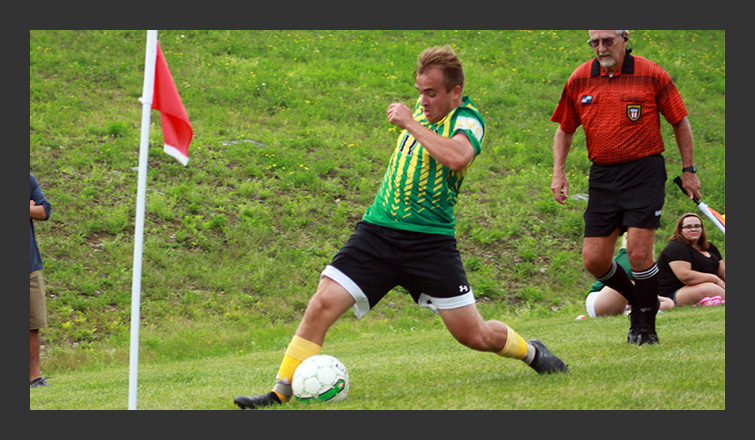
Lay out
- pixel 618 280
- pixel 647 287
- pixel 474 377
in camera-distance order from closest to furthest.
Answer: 1. pixel 474 377
2. pixel 647 287
3. pixel 618 280

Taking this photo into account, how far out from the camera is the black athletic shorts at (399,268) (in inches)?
192

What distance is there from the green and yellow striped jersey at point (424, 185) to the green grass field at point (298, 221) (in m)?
1.19

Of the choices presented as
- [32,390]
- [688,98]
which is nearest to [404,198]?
[32,390]

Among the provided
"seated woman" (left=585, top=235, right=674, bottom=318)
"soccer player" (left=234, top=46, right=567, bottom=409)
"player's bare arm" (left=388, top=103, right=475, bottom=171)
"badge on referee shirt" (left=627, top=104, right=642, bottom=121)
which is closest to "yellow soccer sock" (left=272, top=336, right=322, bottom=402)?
"soccer player" (left=234, top=46, right=567, bottom=409)

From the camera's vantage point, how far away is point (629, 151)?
6.42 meters

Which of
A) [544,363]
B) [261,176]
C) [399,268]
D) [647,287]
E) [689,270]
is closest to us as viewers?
[399,268]

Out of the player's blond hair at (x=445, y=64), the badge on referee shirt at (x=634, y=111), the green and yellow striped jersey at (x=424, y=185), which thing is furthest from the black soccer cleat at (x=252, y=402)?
the badge on referee shirt at (x=634, y=111)

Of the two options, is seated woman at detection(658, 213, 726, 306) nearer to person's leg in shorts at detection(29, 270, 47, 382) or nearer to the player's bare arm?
the player's bare arm

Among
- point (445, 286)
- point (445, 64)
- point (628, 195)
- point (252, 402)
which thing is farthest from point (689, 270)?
point (252, 402)

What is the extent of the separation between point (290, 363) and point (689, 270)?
7845 millimetres

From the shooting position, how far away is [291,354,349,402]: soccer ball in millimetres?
4730

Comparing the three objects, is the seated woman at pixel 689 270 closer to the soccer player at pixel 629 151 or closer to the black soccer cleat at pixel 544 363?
the soccer player at pixel 629 151

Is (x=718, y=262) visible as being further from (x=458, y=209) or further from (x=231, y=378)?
(x=231, y=378)

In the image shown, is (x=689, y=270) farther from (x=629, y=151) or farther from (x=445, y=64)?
(x=445, y=64)
